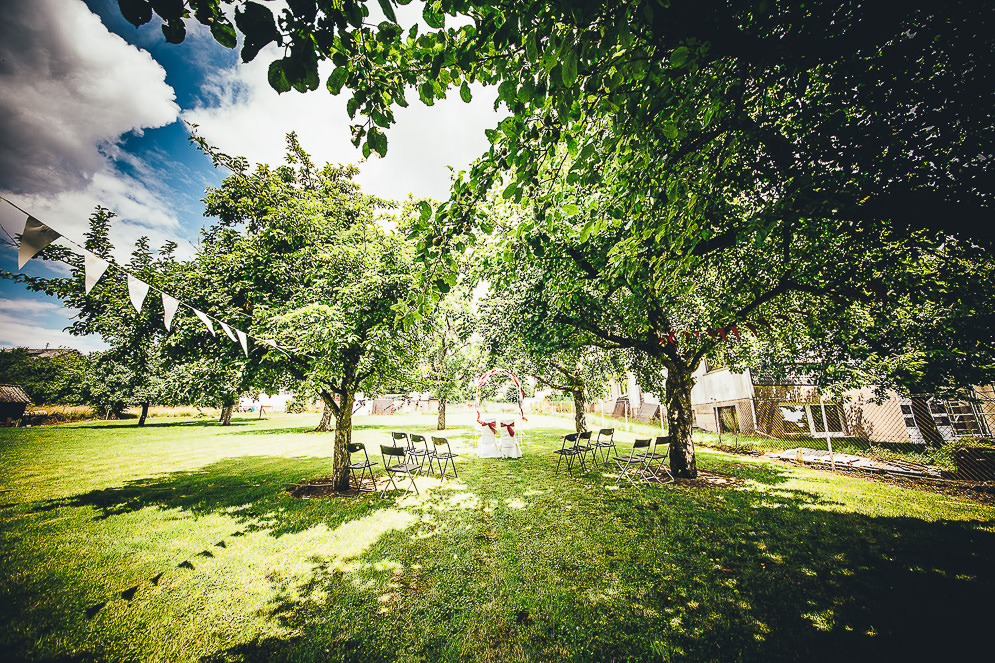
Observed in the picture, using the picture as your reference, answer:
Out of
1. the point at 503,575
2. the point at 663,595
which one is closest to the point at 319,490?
the point at 503,575

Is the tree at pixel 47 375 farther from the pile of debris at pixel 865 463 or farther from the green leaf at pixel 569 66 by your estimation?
the pile of debris at pixel 865 463

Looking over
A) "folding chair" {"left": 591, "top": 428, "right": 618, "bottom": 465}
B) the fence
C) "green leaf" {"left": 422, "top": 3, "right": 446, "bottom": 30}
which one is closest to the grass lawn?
"folding chair" {"left": 591, "top": 428, "right": 618, "bottom": 465}

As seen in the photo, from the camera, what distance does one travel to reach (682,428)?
865 cm

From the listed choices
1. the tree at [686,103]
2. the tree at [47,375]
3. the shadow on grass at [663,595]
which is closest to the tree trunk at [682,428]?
the shadow on grass at [663,595]

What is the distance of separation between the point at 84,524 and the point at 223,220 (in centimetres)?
832

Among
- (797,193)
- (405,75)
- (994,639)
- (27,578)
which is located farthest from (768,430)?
(27,578)

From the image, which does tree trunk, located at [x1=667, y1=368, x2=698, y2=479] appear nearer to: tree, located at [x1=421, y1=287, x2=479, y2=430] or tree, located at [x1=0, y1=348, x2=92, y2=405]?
tree, located at [x1=421, y1=287, x2=479, y2=430]

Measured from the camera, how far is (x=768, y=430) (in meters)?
15.6

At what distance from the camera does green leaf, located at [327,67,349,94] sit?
6.91 feet


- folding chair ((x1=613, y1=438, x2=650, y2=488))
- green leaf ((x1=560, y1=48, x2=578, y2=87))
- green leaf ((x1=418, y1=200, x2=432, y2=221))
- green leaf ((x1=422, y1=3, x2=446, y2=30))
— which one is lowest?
folding chair ((x1=613, y1=438, x2=650, y2=488))

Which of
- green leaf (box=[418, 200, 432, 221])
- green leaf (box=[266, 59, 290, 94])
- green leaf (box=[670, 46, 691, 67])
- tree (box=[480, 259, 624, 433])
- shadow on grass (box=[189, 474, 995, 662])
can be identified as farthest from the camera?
tree (box=[480, 259, 624, 433])

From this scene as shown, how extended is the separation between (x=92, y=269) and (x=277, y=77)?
498 centimetres

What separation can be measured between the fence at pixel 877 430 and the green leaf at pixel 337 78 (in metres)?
13.5

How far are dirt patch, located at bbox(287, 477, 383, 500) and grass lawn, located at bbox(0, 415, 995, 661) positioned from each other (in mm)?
448
